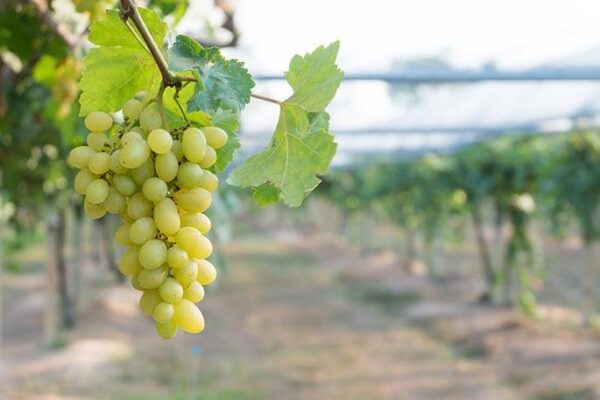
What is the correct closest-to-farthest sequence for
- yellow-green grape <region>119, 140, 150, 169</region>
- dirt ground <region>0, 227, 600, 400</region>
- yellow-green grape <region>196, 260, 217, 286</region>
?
1. yellow-green grape <region>119, 140, 150, 169</region>
2. yellow-green grape <region>196, 260, 217, 286</region>
3. dirt ground <region>0, 227, 600, 400</region>

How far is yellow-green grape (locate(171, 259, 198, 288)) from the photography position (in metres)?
0.87

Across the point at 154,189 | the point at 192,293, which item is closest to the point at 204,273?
the point at 192,293

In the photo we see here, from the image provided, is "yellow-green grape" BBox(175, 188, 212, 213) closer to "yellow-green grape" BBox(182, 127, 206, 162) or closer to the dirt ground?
"yellow-green grape" BBox(182, 127, 206, 162)

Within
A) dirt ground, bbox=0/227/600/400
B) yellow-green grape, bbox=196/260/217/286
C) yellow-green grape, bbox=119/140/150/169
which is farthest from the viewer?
dirt ground, bbox=0/227/600/400

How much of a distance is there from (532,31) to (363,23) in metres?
1.45

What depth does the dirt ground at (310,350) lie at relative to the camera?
27.6ft

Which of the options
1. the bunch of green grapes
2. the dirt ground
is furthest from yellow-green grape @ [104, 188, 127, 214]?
the dirt ground

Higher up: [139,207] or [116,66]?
[116,66]

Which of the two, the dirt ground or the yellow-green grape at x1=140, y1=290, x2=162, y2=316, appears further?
the dirt ground

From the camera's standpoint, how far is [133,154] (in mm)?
813

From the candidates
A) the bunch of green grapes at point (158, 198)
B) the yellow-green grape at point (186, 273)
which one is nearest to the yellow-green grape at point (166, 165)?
the bunch of green grapes at point (158, 198)

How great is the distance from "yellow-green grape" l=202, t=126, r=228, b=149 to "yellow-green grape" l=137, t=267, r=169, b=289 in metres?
0.15

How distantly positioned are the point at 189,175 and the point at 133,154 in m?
0.07

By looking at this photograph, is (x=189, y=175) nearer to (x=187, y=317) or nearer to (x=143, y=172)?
(x=143, y=172)
